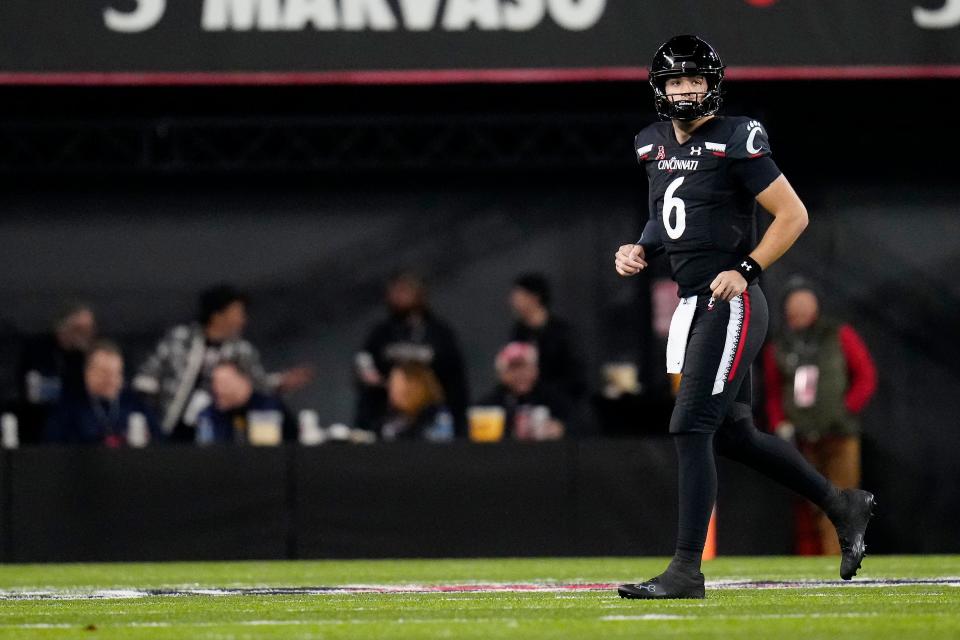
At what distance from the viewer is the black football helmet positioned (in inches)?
259

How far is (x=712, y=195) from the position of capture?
6.57 m

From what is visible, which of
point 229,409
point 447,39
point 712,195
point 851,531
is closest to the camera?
point 712,195

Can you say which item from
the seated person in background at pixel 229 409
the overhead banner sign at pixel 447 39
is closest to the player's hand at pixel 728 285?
the overhead banner sign at pixel 447 39

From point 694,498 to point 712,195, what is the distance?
1.06 meters

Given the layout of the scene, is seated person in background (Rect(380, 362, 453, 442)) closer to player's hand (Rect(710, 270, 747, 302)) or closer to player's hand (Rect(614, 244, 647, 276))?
player's hand (Rect(614, 244, 647, 276))

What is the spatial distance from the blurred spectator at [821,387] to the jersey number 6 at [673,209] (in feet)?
17.4

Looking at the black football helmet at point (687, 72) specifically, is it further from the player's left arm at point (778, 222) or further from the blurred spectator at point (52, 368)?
the blurred spectator at point (52, 368)

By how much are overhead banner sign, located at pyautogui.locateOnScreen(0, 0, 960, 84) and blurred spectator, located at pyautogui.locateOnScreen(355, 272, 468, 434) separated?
2.05 m

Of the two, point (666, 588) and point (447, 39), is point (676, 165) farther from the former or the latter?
point (447, 39)

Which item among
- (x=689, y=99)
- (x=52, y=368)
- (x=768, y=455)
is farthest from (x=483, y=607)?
(x=52, y=368)

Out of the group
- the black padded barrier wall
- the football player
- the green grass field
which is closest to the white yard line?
the green grass field

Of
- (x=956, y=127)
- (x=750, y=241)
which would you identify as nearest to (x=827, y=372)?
(x=956, y=127)

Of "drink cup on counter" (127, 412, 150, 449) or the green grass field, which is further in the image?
"drink cup on counter" (127, 412, 150, 449)

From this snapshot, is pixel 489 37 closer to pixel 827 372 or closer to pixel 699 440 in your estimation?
pixel 827 372
